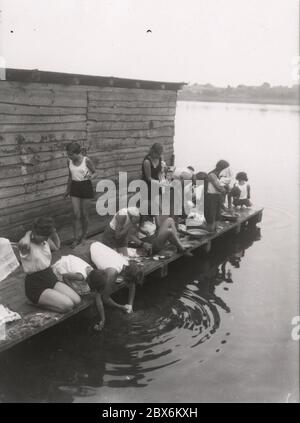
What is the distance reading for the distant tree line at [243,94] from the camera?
76.2m

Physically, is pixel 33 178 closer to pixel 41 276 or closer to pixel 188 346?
pixel 41 276

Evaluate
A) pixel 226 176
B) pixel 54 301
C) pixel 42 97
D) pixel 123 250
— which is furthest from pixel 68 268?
pixel 226 176

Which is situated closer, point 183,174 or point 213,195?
point 213,195

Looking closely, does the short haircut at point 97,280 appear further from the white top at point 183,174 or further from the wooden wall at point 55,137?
the white top at point 183,174

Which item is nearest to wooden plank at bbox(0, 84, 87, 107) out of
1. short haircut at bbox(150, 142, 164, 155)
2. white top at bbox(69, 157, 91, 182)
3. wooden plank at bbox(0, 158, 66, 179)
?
wooden plank at bbox(0, 158, 66, 179)

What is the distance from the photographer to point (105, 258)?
7555mm

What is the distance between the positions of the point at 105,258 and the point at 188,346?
181 centimetres

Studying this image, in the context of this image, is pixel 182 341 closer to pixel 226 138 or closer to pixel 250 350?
pixel 250 350

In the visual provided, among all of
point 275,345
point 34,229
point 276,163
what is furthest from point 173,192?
point 276,163

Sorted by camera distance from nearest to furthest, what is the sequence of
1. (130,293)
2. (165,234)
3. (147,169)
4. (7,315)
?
1. (7,315)
2. (130,293)
3. (165,234)
4. (147,169)

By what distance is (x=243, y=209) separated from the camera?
14148mm

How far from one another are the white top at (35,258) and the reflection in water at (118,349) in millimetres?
1072

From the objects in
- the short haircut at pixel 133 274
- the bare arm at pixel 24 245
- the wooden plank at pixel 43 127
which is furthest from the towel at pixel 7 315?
the wooden plank at pixel 43 127

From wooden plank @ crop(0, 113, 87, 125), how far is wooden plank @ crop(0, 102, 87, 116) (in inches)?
1.8
